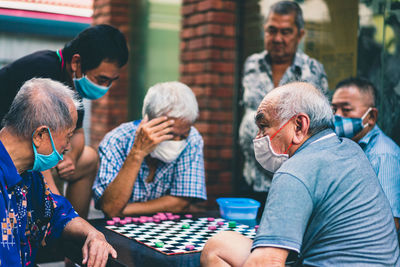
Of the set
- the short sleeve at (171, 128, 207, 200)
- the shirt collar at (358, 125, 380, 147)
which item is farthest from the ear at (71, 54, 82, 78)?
the shirt collar at (358, 125, 380, 147)

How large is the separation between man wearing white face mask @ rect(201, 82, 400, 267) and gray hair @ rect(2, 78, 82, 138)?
0.94 metres

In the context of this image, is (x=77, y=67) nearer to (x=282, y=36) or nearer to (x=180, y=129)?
(x=180, y=129)

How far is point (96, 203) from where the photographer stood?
11.8 ft

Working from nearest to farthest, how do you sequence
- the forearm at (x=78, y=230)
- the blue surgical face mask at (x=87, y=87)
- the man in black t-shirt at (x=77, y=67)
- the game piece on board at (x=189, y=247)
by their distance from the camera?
the game piece on board at (x=189, y=247) → the forearm at (x=78, y=230) → the man in black t-shirt at (x=77, y=67) → the blue surgical face mask at (x=87, y=87)

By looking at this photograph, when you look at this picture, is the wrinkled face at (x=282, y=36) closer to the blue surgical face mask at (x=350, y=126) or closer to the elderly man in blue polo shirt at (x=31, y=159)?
the blue surgical face mask at (x=350, y=126)

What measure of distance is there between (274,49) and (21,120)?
2.61m

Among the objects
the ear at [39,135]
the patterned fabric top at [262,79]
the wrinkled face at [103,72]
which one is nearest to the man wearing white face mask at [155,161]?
the wrinkled face at [103,72]

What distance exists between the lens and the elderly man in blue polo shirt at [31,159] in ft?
7.33

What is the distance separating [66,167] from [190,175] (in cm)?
93

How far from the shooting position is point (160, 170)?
3750 mm

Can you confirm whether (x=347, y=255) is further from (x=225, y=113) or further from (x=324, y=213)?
(x=225, y=113)

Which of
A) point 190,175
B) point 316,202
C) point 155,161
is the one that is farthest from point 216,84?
point 316,202

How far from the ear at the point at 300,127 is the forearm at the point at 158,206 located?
1532 millimetres

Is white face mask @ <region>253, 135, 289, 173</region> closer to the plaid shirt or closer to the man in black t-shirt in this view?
the plaid shirt
